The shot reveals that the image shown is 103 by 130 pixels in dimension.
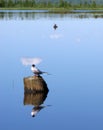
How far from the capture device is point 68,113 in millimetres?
16281

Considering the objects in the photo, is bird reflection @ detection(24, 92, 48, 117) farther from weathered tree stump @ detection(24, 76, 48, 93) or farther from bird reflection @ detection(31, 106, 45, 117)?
weathered tree stump @ detection(24, 76, 48, 93)

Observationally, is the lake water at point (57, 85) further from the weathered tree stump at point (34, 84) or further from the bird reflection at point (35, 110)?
the weathered tree stump at point (34, 84)

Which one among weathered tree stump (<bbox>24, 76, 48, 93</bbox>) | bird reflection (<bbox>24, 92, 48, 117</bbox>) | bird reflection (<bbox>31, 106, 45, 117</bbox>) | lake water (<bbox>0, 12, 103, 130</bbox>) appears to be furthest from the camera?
weathered tree stump (<bbox>24, 76, 48, 93</bbox>)

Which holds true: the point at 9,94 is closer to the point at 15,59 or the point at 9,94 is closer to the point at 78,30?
the point at 15,59

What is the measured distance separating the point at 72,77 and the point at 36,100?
3.50 m

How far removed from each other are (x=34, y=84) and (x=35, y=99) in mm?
679

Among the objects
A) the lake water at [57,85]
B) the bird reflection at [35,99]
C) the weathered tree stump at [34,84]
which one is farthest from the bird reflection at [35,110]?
the weathered tree stump at [34,84]

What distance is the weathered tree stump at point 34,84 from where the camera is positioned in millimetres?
18933

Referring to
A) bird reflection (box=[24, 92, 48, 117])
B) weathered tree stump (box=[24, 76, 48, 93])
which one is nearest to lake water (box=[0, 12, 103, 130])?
bird reflection (box=[24, 92, 48, 117])

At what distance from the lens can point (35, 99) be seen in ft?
60.9

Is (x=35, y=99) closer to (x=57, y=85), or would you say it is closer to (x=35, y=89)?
(x=35, y=89)

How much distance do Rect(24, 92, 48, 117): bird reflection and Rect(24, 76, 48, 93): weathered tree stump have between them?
0.14m

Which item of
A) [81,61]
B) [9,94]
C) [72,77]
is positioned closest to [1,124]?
[9,94]

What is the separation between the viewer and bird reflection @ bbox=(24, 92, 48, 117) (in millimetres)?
17188
